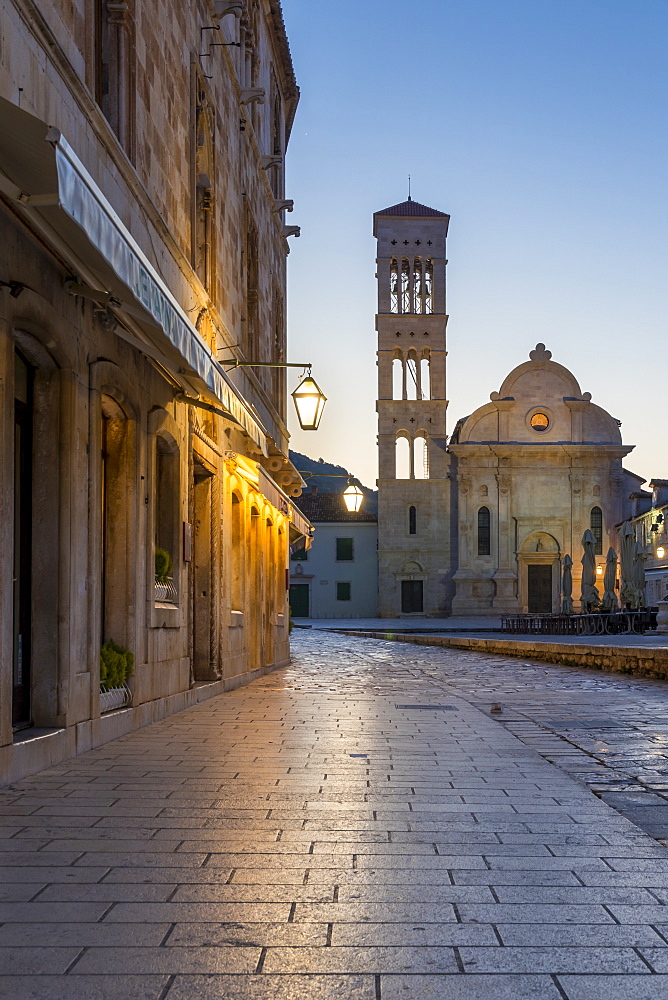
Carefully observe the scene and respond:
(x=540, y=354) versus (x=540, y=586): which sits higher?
(x=540, y=354)

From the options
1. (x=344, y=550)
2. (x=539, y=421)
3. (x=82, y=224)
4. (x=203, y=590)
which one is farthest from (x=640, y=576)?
(x=82, y=224)

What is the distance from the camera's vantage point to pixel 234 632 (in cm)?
1375

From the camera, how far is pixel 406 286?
59.0 meters

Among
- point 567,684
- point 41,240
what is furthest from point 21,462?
point 567,684

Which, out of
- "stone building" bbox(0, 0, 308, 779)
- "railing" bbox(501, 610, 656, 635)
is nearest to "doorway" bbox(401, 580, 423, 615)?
"railing" bbox(501, 610, 656, 635)

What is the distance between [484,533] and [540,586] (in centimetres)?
411

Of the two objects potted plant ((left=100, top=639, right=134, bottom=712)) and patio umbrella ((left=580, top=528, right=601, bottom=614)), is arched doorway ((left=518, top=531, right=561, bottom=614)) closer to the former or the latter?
patio umbrella ((left=580, top=528, right=601, bottom=614))

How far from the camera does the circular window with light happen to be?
188ft

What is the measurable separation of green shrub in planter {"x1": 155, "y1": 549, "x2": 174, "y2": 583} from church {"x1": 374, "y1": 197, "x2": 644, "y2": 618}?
45815mm

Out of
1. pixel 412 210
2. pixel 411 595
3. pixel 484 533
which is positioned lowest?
pixel 411 595

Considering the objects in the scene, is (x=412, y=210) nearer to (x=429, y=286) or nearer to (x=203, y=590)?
(x=429, y=286)

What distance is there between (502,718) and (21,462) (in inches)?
199

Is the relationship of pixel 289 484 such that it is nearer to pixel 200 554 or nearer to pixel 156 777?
pixel 200 554

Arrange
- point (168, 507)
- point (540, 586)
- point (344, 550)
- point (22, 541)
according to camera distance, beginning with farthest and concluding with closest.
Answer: point (344, 550), point (540, 586), point (168, 507), point (22, 541)
